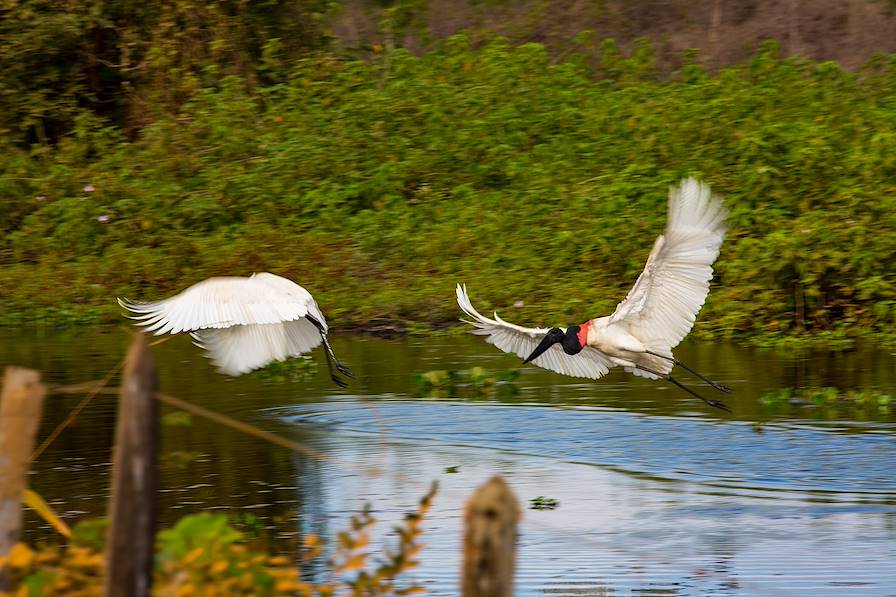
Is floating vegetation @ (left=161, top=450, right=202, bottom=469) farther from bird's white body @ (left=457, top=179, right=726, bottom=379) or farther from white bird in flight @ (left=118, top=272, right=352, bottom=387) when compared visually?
bird's white body @ (left=457, top=179, right=726, bottom=379)

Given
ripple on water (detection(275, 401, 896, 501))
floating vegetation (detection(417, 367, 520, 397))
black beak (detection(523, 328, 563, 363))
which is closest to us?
ripple on water (detection(275, 401, 896, 501))

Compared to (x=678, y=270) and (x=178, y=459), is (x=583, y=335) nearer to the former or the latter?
(x=678, y=270)

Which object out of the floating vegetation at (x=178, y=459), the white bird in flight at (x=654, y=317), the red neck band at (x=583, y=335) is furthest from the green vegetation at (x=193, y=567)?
the red neck band at (x=583, y=335)

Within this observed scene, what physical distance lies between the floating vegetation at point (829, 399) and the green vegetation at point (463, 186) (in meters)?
2.23

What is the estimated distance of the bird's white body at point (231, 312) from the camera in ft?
25.3

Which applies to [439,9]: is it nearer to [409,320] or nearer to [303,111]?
[303,111]

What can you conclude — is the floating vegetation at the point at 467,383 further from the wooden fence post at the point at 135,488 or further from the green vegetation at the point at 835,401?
the wooden fence post at the point at 135,488

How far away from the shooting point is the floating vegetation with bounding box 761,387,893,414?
8992 millimetres

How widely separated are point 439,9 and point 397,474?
12.7 m

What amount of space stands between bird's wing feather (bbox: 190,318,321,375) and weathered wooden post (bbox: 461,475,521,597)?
5.18 m

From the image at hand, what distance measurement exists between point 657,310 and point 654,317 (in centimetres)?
7

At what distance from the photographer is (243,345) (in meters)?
8.26

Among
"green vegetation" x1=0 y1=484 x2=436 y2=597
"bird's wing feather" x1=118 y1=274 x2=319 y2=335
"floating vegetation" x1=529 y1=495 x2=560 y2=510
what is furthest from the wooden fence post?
"bird's wing feather" x1=118 y1=274 x2=319 y2=335

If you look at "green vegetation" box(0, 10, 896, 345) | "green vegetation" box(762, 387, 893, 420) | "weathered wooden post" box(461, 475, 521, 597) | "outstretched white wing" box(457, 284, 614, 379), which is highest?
"green vegetation" box(0, 10, 896, 345)
